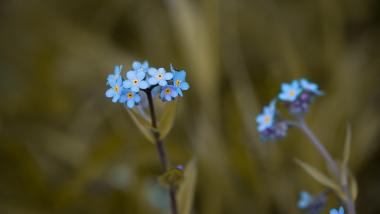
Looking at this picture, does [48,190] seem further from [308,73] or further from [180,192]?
[308,73]

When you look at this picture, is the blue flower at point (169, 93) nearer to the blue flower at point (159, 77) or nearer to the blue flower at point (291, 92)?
the blue flower at point (159, 77)

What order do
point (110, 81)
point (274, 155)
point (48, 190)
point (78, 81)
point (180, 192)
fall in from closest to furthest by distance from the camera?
point (110, 81) < point (180, 192) < point (48, 190) < point (274, 155) < point (78, 81)

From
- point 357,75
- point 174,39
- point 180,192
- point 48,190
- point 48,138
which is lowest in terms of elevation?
point 180,192

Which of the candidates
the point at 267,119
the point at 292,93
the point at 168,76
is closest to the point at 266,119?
the point at 267,119

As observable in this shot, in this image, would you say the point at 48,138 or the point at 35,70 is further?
the point at 35,70

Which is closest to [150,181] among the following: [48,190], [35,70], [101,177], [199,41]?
[101,177]

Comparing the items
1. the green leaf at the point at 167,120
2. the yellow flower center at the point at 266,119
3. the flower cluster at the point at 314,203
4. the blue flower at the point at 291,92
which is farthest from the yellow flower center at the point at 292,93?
the green leaf at the point at 167,120

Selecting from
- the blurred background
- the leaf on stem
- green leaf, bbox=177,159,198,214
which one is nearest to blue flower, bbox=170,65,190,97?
the leaf on stem
